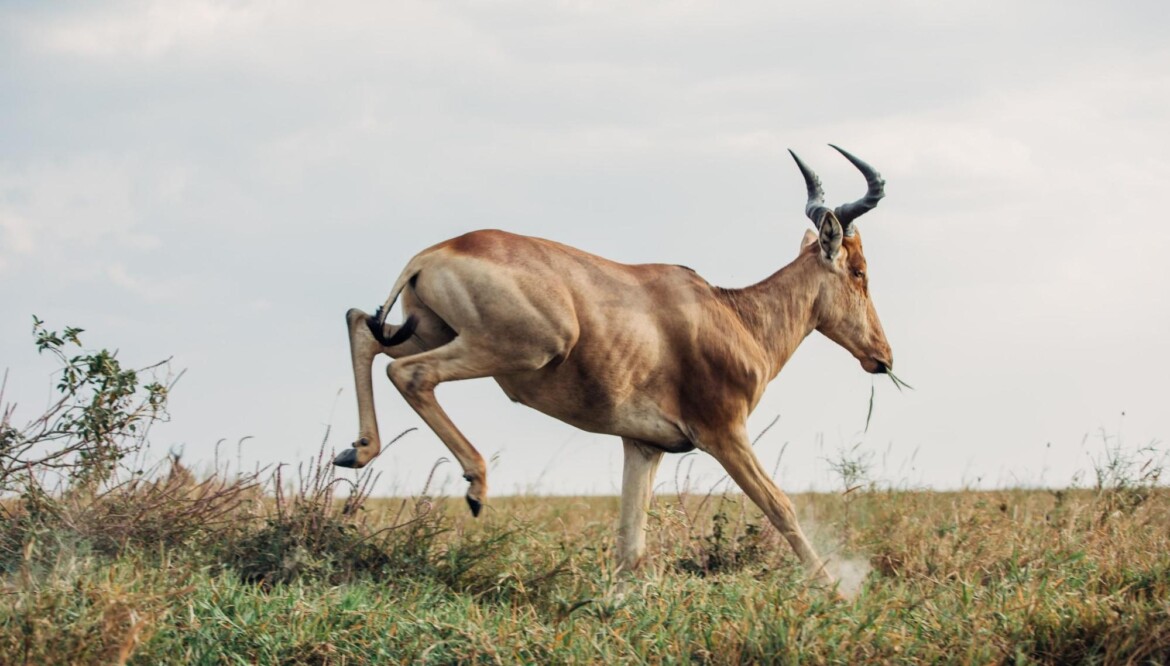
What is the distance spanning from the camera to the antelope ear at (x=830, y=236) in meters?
8.52

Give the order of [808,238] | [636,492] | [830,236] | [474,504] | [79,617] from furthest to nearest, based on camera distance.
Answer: [808,238], [830,236], [636,492], [474,504], [79,617]

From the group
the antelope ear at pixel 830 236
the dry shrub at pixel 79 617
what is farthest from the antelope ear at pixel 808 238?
the dry shrub at pixel 79 617

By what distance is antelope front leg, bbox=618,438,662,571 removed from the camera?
26.9 feet

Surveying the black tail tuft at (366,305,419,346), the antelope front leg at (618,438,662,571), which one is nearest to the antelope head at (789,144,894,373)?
the antelope front leg at (618,438,662,571)

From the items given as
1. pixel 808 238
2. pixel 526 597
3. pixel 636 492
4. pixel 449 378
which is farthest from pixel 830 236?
pixel 526 597

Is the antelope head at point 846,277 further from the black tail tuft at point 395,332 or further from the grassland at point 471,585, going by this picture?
the black tail tuft at point 395,332

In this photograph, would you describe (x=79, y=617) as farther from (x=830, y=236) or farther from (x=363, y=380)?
(x=830, y=236)

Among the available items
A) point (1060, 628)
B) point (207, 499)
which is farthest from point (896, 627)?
point (207, 499)

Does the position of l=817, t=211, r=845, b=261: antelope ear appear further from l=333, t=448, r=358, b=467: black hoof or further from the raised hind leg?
l=333, t=448, r=358, b=467: black hoof

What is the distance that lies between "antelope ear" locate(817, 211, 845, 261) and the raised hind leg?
8.51 feet

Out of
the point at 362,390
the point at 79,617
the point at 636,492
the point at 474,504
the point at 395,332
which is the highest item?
the point at 395,332

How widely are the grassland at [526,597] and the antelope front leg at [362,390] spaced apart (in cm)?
59

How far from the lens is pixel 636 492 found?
8.22 metres

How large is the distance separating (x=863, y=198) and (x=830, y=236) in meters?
0.37
